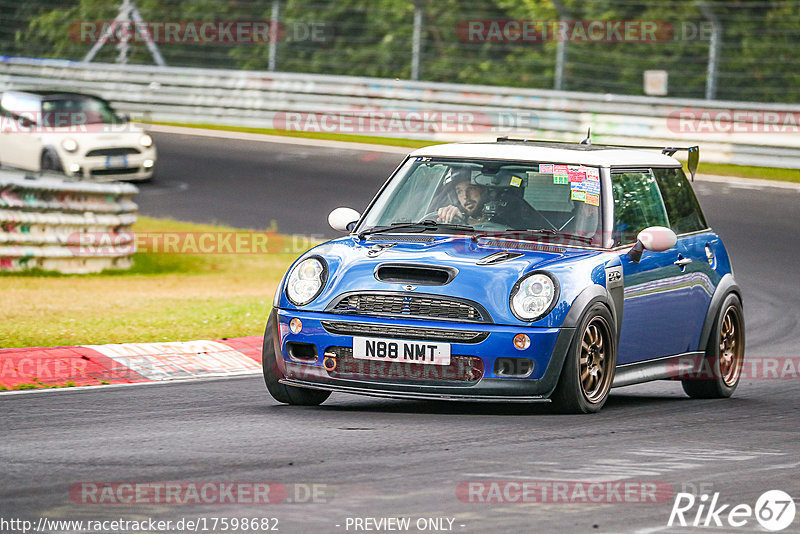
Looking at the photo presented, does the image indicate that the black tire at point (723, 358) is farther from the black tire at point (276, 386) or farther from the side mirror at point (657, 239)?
the black tire at point (276, 386)

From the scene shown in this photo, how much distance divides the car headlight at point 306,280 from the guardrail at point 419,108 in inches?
611

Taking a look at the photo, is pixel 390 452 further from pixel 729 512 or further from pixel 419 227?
pixel 419 227

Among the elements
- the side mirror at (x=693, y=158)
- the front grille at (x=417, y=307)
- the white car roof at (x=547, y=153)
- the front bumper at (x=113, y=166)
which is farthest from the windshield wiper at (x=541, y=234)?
the front bumper at (x=113, y=166)

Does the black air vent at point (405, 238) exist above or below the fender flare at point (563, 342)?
above

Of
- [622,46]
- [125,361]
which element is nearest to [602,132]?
[622,46]

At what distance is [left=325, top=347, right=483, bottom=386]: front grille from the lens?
26.4 feet

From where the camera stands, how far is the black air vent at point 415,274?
8180 millimetres

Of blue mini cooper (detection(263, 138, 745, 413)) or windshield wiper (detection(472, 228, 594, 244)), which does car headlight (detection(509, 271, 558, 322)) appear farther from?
windshield wiper (detection(472, 228, 594, 244))

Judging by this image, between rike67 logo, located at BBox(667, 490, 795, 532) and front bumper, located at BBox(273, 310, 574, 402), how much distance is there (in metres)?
1.89

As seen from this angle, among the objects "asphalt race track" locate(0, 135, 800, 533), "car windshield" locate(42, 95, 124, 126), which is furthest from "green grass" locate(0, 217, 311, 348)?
"car windshield" locate(42, 95, 124, 126)

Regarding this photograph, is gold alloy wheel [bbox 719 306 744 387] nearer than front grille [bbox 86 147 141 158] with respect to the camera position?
Yes

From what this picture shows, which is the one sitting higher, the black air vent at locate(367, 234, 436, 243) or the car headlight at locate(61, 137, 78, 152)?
the black air vent at locate(367, 234, 436, 243)

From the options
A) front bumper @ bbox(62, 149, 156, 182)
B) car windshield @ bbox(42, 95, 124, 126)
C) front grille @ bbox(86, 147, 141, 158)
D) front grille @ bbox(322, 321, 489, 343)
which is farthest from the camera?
car windshield @ bbox(42, 95, 124, 126)

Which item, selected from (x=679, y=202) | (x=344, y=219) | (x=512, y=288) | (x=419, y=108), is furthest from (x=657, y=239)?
(x=419, y=108)
